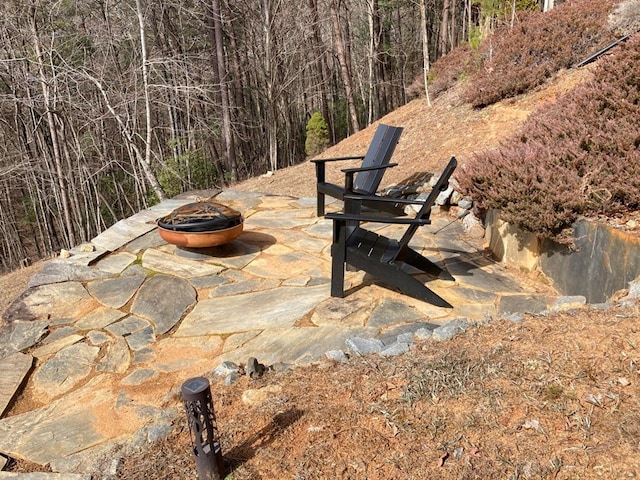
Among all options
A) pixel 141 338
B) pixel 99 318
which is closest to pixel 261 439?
pixel 141 338

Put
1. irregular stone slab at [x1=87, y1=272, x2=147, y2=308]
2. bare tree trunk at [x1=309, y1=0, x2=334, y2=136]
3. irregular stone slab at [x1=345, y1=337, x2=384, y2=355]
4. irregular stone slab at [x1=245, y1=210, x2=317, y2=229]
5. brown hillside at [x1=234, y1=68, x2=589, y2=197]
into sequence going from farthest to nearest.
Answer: bare tree trunk at [x1=309, y1=0, x2=334, y2=136], brown hillside at [x1=234, y1=68, x2=589, y2=197], irregular stone slab at [x1=245, y1=210, x2=317, y2=229], irregular stone slab at [x1=87, y1=272, x2=147, y2=308], irregular stone slab at [x1=345, y1=337, x2=384, y2=355]

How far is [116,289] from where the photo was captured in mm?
3557

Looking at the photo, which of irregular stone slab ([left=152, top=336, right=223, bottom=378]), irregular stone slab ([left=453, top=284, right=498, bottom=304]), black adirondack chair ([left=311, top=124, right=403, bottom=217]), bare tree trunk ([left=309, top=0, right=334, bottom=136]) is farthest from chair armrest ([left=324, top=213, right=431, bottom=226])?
bare tree trunk ([left=309, top=0, right=334, bottom=136])

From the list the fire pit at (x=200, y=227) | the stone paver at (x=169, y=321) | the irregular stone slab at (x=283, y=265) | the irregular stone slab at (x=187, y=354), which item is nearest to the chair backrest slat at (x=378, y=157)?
the stone paver at (x=169, y=321)

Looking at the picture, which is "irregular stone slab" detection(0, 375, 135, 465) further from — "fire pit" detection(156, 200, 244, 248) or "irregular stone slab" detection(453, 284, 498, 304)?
"irregular stone slab" detection(453, 284, 498, 304)

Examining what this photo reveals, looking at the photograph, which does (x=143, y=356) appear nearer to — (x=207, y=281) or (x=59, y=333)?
(x=59, y=333)

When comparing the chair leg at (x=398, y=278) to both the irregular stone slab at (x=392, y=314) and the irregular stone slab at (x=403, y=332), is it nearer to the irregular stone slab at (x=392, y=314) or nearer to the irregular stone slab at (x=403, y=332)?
the irregular stone slab at (x=392, y=314)

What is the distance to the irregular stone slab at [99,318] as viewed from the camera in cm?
310

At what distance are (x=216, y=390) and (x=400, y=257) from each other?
1.81 metres

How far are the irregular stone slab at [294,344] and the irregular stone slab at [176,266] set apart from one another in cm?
125

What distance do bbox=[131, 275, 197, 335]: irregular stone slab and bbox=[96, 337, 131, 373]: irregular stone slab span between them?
0.24 m

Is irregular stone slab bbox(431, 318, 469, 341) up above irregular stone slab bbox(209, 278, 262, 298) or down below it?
above

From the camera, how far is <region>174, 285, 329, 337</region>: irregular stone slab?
295 centimetres

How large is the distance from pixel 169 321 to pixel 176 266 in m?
0.87
